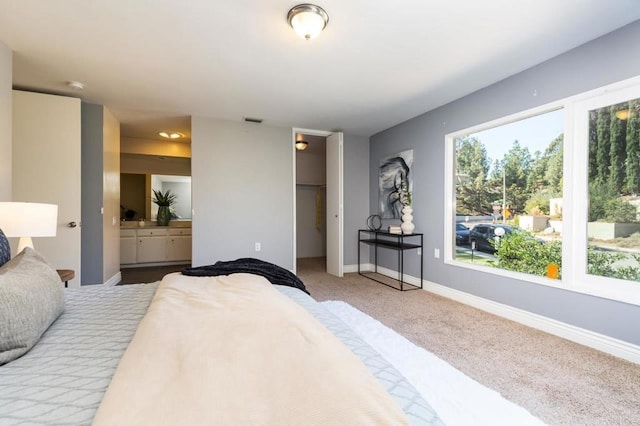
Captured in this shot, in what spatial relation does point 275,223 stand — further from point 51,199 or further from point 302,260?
point 51,199

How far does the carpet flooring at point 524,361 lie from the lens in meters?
1.53

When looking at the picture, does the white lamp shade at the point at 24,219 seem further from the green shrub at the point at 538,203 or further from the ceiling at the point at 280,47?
the green shrub at the point at 538,203

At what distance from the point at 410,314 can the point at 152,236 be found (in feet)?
15.5

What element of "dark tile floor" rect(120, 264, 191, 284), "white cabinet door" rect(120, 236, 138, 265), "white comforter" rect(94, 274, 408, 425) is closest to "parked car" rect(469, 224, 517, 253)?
"white comforter" rect(94, 274, 408, 425)

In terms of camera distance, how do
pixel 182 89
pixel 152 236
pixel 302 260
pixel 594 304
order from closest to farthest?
pixel 594 304 → pixel 182 89 → pixel 152 236 → pixel 302 260

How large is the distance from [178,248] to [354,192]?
351cm

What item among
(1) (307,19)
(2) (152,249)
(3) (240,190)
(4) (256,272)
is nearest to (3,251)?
(4) (256,272)

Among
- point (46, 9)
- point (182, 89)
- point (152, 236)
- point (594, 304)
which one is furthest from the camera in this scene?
point (152, 236)

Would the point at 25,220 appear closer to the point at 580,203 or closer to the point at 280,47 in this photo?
the point at 280,47

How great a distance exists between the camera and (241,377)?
26.4 inches

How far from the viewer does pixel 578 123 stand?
2.34m

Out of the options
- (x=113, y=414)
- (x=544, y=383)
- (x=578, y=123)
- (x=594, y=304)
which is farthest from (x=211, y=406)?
(x=578, y=123)

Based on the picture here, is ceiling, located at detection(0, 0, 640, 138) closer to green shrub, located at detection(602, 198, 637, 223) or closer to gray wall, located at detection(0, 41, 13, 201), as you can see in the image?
gray wall, located at detection(0, 41, 13, 201)

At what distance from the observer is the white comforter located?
56cm
